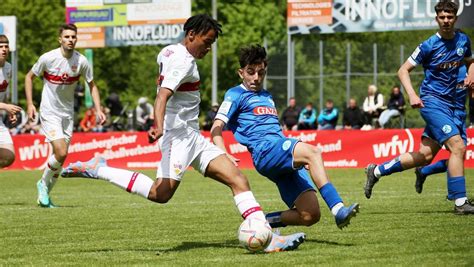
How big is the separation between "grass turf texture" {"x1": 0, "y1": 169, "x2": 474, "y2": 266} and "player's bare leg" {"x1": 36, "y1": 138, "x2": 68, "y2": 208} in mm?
183

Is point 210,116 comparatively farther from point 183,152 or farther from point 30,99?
point 183,152

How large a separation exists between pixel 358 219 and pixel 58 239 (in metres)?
3.12

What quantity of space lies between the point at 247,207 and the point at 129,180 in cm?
111

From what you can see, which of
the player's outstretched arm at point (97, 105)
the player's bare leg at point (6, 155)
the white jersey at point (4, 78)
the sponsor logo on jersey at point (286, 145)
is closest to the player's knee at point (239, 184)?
the sponsor logo on jersey at point (286, 145)

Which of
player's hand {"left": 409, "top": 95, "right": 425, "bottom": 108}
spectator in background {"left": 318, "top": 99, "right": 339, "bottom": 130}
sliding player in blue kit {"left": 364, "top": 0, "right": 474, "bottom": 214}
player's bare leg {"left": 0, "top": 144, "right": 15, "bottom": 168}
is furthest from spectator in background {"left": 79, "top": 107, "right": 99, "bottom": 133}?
player's hand {"left": 409, "top": 95, "right": 425, "bottom": 108}

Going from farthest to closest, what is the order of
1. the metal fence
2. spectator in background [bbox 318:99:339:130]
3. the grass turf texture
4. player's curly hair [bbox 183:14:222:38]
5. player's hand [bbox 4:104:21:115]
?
the metal fence < spectator in background [bbox 318:99:339:130] < player's hand [bbox 4:104:21:115] < player's curly hair [bbox 183:14:222:38] < the grass turf texture

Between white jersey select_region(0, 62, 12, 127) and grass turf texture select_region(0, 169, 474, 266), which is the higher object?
white jersey select_region(0, 62, 12, 127)

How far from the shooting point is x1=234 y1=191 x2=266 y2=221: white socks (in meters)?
8.29

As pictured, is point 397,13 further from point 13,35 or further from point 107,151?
point 13,35

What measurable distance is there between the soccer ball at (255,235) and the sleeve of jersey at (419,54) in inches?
153

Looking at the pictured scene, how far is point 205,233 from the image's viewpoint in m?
9.98

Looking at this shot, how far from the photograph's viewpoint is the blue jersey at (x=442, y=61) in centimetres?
1137

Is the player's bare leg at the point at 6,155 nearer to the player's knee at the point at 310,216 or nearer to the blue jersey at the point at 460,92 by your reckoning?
the blue jersey at the point at 460,92

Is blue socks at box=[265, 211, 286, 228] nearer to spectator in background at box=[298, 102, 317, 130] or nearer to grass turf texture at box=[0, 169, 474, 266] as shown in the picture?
grass turf texture at box=[0, 169, 474, 266]
